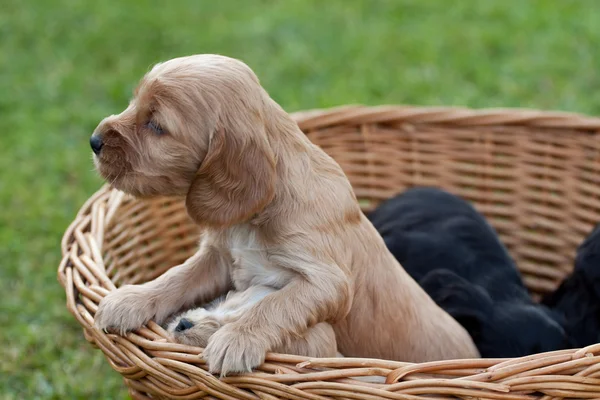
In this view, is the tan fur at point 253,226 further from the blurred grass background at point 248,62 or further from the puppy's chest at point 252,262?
the blurred grass background at point 248,62

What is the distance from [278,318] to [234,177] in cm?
40

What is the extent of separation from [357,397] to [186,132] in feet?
2.70

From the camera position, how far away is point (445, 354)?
2832mm

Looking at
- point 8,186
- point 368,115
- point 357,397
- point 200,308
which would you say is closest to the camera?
point 357,397

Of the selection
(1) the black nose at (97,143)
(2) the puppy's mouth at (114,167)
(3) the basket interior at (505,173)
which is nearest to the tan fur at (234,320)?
(2) the puppy's mouth at (114,167)

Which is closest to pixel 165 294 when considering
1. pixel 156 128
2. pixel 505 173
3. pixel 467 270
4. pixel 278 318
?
pixel 278 318

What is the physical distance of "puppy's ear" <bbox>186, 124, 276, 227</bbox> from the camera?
7.66 ft

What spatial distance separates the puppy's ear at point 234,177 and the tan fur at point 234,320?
0.99ft

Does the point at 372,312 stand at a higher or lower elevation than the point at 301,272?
lower

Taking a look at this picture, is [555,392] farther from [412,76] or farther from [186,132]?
[412,76]

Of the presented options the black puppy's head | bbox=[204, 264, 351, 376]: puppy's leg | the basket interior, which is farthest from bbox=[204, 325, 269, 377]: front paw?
the basket interior

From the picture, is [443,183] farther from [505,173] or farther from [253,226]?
[253,226]

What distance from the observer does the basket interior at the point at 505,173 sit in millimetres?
3988

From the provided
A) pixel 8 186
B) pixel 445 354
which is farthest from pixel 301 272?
pixel 8 186
